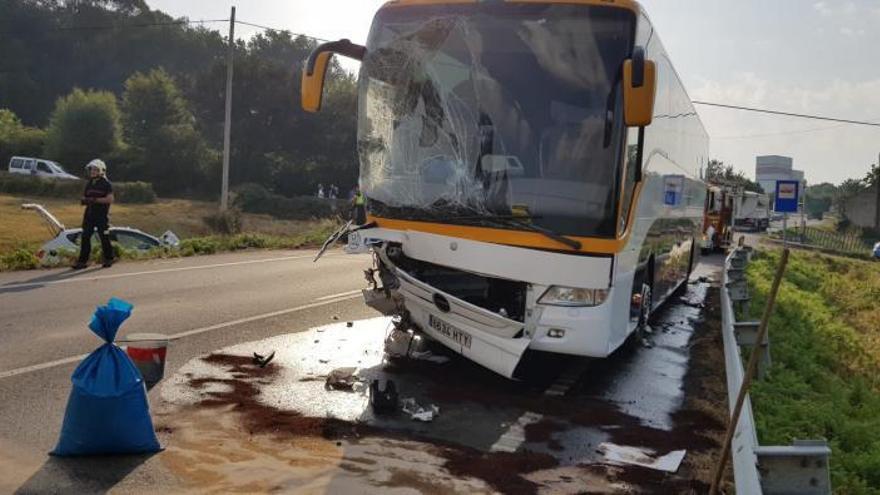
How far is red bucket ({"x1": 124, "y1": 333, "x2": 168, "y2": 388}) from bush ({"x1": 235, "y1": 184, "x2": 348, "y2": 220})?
46724 millimetres

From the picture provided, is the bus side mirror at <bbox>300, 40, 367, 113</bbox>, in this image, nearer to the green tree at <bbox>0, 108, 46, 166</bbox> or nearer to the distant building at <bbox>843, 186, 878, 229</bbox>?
the green tree at <bbox>0, 108, 46, 166</bbox>

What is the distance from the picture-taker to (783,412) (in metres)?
6.82

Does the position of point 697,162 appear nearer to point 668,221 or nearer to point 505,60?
point 668,221

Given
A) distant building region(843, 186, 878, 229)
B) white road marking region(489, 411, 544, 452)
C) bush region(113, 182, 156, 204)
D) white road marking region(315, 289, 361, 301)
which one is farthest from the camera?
distant building region(843, 186, 878, 229)

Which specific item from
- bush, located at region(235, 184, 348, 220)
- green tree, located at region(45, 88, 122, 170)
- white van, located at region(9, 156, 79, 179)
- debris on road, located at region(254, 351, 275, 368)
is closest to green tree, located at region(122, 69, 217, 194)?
green tree, located at region(45, 88, 122, 170)

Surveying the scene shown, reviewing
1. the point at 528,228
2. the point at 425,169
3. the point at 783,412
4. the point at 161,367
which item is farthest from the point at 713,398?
the point at 161,367

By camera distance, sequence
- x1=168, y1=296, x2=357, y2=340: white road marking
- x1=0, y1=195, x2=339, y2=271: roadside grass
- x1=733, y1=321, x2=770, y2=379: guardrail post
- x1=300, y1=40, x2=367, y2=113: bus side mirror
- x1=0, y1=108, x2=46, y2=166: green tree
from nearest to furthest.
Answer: x1=300, y1=40, x2=367, y2=113: bus side mirror → x1=733, y1=321, x2=770, y2=379: guardrail post → x1=168, y1=296, x2=357, y2=340: white road marking → x1=0, y1=195, x2=339, y2=271: roadside grass → x1=0, y1=108, x2=46, y2=166: green tree

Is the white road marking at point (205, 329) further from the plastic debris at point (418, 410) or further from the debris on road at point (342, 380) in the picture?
the plastic debris at point (418, 410)

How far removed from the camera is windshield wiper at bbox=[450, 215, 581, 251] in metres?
6.63

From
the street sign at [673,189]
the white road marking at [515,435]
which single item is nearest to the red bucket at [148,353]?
the white road marking at [515,435]

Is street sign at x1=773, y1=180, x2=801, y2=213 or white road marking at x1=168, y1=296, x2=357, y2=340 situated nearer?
white road marking at x1=168, y1=296, x2=357, y2=340

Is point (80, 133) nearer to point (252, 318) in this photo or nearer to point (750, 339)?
point (252, 318)

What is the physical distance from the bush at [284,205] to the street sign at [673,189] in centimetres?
4222

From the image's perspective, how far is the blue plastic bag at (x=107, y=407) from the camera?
190 inches
